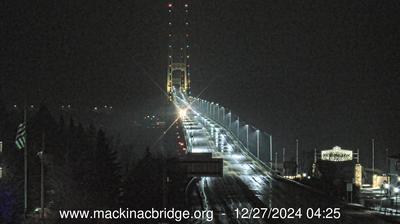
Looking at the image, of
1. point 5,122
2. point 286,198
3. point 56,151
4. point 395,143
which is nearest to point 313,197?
point 286,198

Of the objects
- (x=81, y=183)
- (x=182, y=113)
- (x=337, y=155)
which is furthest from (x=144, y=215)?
(x=182, y=113)

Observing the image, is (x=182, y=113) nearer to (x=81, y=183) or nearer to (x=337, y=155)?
(x=337, y=155)

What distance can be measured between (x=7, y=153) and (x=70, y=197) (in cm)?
963

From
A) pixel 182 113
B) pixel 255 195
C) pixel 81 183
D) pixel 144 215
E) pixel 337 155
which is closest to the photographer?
pixel 144 215

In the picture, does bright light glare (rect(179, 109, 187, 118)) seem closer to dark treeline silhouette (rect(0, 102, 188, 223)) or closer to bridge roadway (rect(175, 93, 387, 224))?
bridge roadway (rect(175, 93, 387, 224))

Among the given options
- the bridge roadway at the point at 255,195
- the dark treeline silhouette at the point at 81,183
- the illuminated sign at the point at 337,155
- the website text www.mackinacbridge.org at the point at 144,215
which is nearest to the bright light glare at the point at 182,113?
the illuminated sign at the point at 337,155

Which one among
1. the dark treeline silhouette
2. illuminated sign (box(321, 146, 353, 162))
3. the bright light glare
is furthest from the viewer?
the bright light glare

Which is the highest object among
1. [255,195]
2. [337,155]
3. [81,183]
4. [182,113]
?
[182,113]

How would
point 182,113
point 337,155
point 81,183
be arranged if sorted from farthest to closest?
1. point 182,113
2. point 337,155
3. point 81,183

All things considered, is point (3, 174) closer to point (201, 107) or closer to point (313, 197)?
point (313, 197)

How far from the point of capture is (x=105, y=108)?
16262cm

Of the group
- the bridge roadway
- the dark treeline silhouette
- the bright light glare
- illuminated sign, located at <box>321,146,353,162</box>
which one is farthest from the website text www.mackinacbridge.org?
the bright light glare

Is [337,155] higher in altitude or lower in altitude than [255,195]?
higher

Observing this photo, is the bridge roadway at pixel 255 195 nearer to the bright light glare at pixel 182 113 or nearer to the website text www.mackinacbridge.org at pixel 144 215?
the website text www.mackinacbridge.org at pixel 144 215
